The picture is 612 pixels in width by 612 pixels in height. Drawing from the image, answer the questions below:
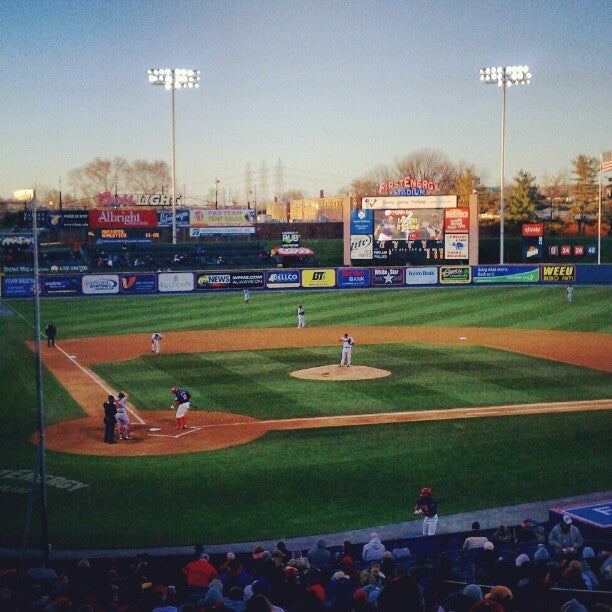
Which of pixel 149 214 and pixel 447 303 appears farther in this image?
pixel 149 214

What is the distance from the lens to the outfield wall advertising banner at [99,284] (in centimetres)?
5659

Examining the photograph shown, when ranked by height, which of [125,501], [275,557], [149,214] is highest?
[149,214]

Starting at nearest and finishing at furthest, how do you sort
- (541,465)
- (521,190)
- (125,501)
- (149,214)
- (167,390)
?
(125,501), (541,465), (167,390), (149,214), (521,190)

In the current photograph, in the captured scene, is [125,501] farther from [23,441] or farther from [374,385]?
[374,385]

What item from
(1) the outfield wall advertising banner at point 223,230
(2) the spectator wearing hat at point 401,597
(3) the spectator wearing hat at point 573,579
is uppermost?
(1) the outfield wall advertising banner at point 223,230

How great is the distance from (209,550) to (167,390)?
1500 cm

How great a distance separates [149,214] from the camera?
7262cm

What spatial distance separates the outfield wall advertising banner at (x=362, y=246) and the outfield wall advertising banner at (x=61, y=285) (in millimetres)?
20802

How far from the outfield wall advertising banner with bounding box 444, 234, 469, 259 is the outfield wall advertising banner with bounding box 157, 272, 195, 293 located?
65.3 ft

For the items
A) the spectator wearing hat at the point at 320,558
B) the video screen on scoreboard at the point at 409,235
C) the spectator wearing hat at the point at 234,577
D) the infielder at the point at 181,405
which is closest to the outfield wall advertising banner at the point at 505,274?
the video screen on scoreboard at the point at 409,235

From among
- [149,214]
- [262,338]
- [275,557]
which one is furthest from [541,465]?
[149,214]

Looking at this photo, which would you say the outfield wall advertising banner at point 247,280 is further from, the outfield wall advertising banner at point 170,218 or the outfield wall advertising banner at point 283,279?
the outfield wall advertising banner at point 170,218

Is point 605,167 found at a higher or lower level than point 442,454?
higher

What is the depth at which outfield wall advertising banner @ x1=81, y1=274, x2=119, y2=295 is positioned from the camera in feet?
186
